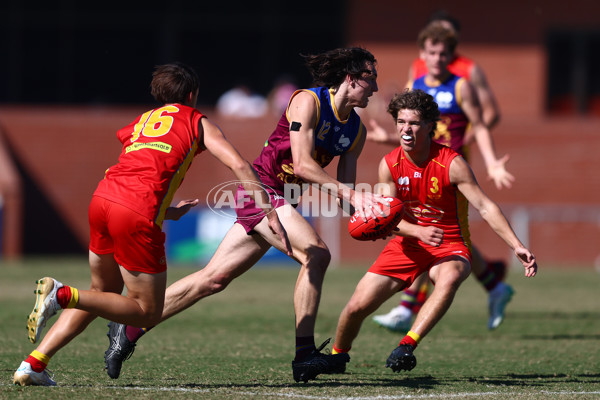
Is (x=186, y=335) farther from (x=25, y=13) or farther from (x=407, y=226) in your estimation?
(x=25, y=13)

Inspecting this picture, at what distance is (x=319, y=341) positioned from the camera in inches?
330

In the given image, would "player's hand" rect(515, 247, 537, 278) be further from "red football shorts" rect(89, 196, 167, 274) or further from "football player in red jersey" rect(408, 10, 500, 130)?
"football player in red jersey" rect(408, 10, 500, 130)

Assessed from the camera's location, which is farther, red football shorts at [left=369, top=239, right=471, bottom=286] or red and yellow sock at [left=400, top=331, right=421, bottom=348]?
red football shorts at [left=369, top=239, right=471, bottom=286]

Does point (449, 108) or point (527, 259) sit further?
point (449, 108)

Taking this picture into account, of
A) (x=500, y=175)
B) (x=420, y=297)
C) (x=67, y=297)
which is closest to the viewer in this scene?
(x=67, y=297)

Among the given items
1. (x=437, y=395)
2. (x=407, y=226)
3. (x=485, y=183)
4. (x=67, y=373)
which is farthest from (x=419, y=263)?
(x=485, y=183)

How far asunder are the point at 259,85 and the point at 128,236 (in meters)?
18.3

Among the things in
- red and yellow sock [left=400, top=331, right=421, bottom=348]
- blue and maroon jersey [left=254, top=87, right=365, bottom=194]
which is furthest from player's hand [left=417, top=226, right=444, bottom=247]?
blue and maroon jersey [left=254, top=87, right=365, bottom=194]

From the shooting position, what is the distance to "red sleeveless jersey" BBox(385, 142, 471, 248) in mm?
6820

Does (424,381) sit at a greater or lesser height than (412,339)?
lesser

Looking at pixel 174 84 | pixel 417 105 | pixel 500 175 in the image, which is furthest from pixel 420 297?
pixel 174 84

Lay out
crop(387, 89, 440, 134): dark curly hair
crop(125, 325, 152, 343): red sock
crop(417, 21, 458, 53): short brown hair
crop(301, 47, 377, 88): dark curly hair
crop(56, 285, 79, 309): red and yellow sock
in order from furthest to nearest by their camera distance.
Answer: crop(417, 21, 458, 53): short brown hair, crop(387, 89, 440, 134): dark curly hair, crop(301, 47, 377, 88): dark curly hair, crop(125, 325, 152, 343): red sock, crop(56, 285, 79, 309): red and yellow sock

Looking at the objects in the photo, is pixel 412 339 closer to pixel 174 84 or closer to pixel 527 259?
pixel 527 259

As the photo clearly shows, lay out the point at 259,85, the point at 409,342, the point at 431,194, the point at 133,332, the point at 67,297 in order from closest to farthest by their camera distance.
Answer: the point at 67,297 < the point at 409,342 < the point at 133,332 < the point at 431,194 < the point at 259,85
